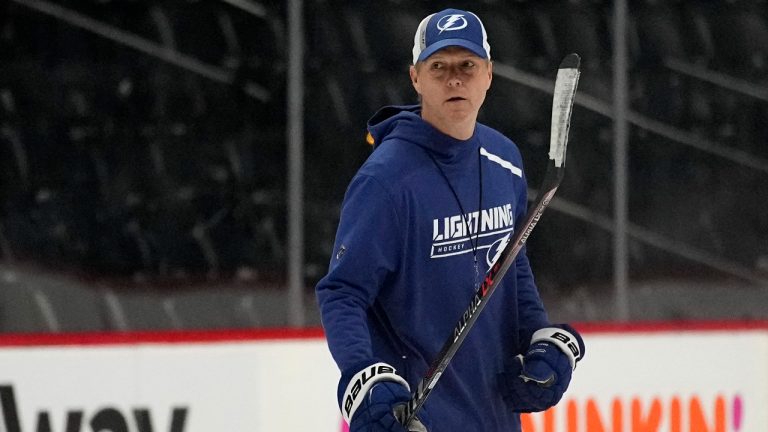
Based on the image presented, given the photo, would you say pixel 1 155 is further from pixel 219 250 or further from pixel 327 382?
pixel 327 382

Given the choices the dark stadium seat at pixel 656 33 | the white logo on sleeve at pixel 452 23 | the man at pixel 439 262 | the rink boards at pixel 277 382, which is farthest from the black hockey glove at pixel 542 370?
the dark stadium seat at pixel 656 33

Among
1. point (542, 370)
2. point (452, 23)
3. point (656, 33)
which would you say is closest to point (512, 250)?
point (542, 370)

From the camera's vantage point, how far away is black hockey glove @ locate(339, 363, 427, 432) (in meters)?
2.10

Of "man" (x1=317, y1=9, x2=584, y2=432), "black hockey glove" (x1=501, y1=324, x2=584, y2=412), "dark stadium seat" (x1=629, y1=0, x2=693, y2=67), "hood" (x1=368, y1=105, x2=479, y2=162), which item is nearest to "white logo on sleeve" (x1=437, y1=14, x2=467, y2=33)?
"man" (x1=317, y1=9, x2=584, y2=432)

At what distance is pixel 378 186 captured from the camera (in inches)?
88.6

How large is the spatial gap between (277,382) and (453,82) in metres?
1.74

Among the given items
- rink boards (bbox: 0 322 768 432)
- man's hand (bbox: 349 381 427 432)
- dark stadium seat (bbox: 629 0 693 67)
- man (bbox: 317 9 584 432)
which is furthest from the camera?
dark stadium seat (bbox: 629 0 693 67)

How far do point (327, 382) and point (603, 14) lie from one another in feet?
4.98

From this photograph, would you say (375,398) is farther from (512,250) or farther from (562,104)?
(562,104)

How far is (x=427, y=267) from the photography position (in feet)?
7.51

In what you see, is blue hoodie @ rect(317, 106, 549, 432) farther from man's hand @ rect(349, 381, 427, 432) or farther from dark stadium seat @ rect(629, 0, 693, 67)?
dark stadium seat @ rect(629, 0, 693, 67)

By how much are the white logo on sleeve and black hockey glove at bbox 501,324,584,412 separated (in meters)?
0.51

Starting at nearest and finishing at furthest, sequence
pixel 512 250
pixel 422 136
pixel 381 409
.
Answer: pixel 381 409, pixel 512 250, pixel 422 136

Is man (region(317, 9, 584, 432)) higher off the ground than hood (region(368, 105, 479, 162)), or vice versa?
hood (region(368, 105, 479, 162))
